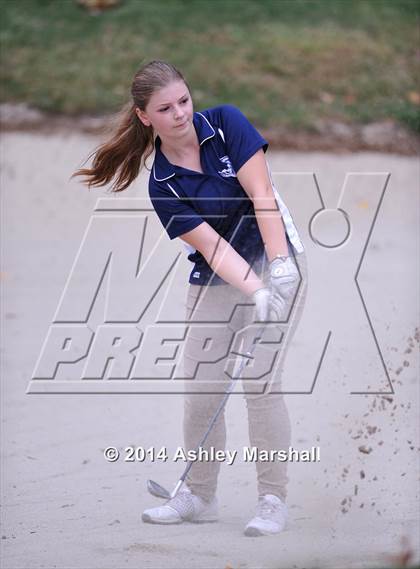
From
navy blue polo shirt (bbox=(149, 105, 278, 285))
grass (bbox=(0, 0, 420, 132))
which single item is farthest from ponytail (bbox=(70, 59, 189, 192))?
grass (bbox=(0, 0, 420, 132))

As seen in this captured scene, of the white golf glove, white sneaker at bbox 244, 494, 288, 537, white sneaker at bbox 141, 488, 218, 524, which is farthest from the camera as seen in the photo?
white sneaker at bbox 141, 488, 218, 524

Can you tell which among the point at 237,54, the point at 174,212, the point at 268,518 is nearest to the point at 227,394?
the point at 268,518

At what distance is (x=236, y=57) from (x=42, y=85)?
51.7 inches

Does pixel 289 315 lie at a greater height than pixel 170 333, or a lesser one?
greater

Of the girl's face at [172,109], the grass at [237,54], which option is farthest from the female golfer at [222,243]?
the grass at [237,54]

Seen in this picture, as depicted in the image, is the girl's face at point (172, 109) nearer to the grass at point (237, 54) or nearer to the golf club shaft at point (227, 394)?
the golf club shaft at point (227, 394)

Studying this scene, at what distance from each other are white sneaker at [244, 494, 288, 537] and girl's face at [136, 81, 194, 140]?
3.05 ft

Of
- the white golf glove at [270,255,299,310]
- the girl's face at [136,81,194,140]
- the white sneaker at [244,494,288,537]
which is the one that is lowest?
the white sneaker at [244,494,288,537]

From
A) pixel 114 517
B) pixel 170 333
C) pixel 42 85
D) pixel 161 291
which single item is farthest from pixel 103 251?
pixel 114 517

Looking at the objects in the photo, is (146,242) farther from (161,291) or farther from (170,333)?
(170,333)

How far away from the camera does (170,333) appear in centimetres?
465

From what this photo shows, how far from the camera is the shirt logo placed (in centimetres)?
253

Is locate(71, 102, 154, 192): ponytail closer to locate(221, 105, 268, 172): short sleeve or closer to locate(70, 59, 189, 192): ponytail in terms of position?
locate(70, 59, 189, 192): ponytail

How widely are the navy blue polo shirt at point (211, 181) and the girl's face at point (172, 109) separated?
64 mm
